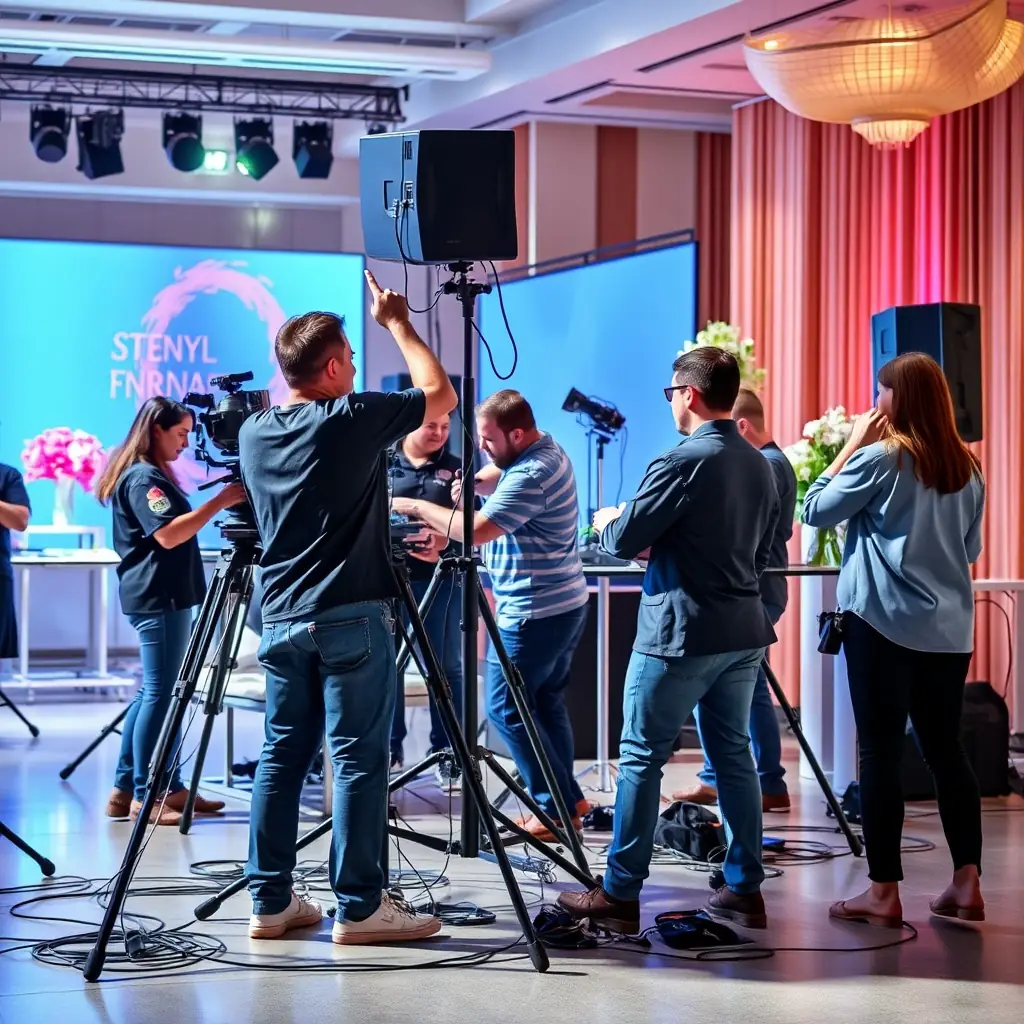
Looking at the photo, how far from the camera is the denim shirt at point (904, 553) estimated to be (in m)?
4.05

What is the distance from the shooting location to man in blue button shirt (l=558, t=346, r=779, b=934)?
3.81 meters

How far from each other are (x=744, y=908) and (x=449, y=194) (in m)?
2.00

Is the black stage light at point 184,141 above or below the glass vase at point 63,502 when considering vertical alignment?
above

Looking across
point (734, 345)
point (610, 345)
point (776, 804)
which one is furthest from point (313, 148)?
point (776, 804)

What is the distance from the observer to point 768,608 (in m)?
5.60

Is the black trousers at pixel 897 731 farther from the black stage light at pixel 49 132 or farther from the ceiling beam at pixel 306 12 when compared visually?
the black stage light at pixel 49 132

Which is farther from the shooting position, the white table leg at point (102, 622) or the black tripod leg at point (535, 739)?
the white table leg at point (102, 622)

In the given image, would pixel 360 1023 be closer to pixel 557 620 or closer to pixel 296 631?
pixel 296 631

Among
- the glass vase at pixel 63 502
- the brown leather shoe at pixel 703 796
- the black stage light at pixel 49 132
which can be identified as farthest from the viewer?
the black stage light at pixel 49 132

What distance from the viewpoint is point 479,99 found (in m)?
9.02

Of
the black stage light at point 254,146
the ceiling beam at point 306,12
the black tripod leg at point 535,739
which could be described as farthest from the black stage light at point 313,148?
the black tripod leg at point 535,739

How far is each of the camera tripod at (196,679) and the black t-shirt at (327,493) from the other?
0.29m

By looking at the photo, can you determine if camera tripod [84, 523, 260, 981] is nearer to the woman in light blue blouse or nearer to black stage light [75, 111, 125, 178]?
the woman in light blue blouse

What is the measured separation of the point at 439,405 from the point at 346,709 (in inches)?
30.0
